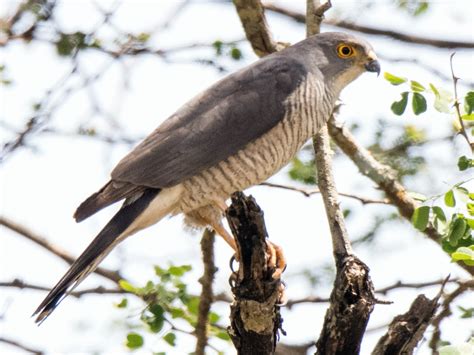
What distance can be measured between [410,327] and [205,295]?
5.61 ft

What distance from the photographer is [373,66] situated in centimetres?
575

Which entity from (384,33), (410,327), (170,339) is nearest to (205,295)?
(170,339)

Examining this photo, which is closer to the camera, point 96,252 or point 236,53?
point 96,252

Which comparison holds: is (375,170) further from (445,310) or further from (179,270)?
(179,270)

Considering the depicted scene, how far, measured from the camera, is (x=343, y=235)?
4457 mm

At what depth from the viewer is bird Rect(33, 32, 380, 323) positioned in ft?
15.6

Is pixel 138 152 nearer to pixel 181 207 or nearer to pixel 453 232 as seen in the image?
pixel 181 207

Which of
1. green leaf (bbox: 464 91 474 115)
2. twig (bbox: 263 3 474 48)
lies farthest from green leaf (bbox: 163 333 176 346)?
twig (bbox: 263 3 474 48)

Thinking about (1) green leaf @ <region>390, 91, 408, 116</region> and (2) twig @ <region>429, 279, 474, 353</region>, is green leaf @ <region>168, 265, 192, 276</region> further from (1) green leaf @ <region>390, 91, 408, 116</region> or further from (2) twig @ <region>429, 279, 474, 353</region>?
(1) green leaf @ <region>390, 91, 408, 116</region>

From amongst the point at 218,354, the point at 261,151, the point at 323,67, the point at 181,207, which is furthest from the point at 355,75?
the point at 218,354

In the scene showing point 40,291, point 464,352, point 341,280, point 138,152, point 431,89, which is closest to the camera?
point 464,352

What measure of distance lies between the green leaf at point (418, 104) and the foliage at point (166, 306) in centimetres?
167

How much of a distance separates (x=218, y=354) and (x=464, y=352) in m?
2.20

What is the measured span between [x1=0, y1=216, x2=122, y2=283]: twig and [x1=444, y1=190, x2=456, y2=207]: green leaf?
9.13 ft
